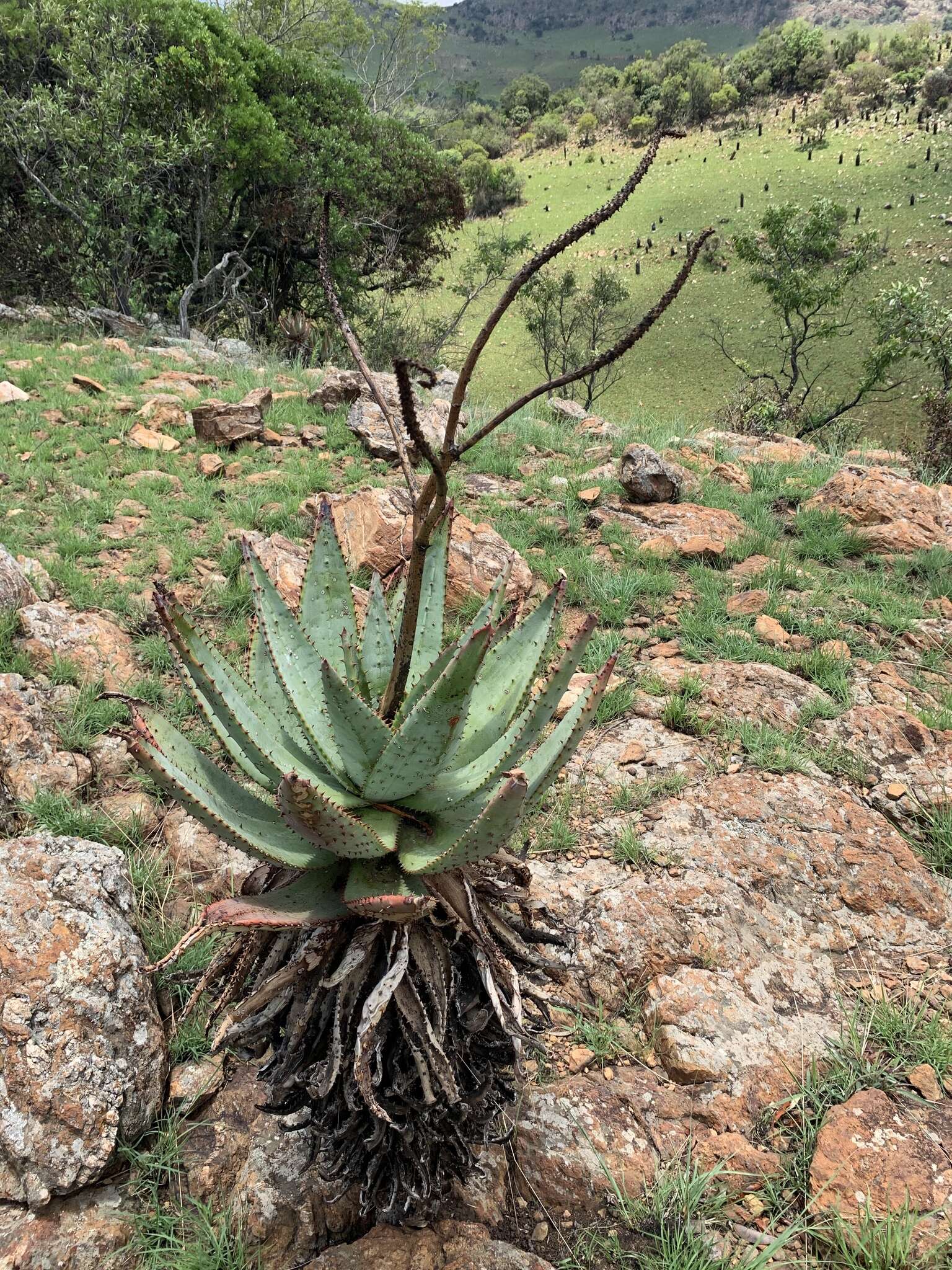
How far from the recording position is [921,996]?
219cm

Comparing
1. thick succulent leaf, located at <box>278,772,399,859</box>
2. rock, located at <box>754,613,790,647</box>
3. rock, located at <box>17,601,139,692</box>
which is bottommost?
rock, located at <box>754,613,790,647</box>

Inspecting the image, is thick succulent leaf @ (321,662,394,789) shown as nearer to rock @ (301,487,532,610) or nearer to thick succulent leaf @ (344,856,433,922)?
thick succulent leaf @ (344,856,433,922)

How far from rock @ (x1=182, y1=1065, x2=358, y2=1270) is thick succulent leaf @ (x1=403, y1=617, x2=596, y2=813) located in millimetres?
893

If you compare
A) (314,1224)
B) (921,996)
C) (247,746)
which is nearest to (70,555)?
(247,746)

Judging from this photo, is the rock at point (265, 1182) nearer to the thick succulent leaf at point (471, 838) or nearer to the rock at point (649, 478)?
the thick succulent leaf at point (471, 838)

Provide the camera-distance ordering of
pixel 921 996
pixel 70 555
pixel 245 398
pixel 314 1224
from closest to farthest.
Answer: pixel 314 1224 → pixel 921 996 → pixel 70 555 → pixel 245 398

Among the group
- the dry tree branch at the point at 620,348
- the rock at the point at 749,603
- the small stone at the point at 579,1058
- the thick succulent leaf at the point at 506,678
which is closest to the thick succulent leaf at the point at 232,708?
the thick succulent leaf at the point at 506,678

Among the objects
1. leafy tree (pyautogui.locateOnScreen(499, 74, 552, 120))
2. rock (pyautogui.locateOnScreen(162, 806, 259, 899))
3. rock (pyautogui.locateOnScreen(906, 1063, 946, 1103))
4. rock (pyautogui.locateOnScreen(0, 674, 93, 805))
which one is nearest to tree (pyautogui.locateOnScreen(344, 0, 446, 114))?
rock (pyautogui.locateOnScreen(0, 674, 93, 805))

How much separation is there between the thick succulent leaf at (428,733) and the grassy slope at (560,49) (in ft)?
455

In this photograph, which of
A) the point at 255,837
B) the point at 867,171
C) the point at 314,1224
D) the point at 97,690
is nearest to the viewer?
the point at 255,837

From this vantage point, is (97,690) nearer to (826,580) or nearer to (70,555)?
(70,555)

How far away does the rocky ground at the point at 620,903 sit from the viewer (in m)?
1.66

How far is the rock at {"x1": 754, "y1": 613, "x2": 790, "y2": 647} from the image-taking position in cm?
383

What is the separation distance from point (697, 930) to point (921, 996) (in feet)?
2.26
